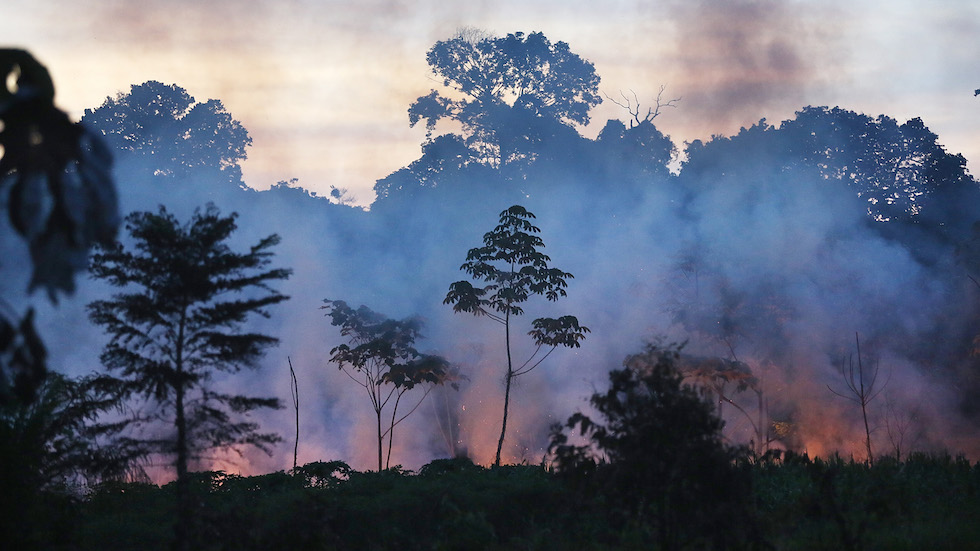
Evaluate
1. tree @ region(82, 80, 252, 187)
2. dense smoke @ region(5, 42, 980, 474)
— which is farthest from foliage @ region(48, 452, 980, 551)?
tree @ region(82, 80, 252, 187)

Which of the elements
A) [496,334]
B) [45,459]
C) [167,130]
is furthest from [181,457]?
[167,130]

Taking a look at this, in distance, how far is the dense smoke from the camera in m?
23.7

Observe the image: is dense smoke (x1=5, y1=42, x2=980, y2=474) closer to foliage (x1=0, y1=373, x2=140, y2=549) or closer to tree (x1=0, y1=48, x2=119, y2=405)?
foliage (x1=0, y1=373, x2=140, y2=549)

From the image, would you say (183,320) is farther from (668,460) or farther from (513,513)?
(668,460)

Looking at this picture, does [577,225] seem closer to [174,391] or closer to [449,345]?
[449,345]

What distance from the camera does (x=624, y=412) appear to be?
7.99 m

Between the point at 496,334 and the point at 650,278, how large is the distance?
554 cm

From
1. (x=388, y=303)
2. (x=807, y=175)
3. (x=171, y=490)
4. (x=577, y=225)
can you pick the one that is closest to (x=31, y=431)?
(x=171, y=490)

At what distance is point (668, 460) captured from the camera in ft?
25.3

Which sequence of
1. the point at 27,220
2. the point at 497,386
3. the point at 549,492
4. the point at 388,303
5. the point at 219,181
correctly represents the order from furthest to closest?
the point at 219,181, the point at 388,303, the point at 497,386, the point at 549,492, the point at 27,220

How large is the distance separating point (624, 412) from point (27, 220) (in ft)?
18.9

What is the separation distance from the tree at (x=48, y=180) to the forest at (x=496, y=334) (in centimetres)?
1

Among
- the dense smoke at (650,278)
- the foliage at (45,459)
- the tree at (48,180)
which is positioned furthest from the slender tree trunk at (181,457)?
the dense smoke at (650,278)

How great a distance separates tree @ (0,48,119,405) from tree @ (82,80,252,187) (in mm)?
40588
